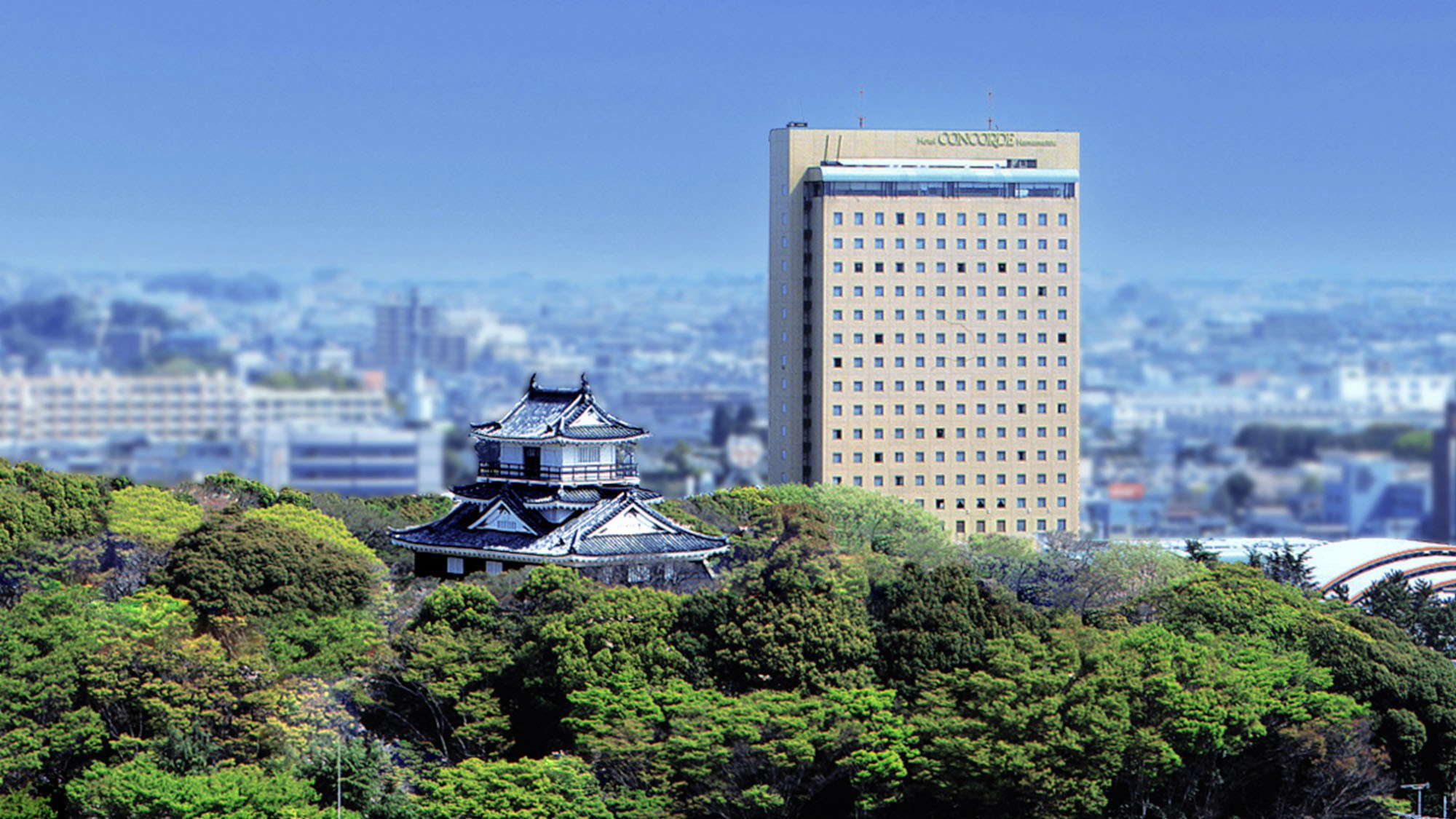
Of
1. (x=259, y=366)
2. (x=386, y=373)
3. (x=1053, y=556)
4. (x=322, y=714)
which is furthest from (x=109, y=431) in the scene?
(x=1053, y=556)

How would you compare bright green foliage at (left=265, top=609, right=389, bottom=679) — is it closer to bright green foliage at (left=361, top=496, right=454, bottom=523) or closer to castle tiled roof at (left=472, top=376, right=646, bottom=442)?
castle tiled roof at (left=472, top=376, right=646, bottom=442)

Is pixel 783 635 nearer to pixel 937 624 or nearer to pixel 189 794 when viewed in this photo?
pixel 937 624

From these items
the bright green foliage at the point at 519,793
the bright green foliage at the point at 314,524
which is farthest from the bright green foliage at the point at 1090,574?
the bright green foliage at the point at 314,524

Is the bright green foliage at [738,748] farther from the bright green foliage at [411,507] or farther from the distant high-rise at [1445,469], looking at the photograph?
the bright green foliage at [411,507]

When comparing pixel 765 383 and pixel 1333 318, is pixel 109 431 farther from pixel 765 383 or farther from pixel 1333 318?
pixel 765 383

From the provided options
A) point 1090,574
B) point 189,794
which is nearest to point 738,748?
point 189,794

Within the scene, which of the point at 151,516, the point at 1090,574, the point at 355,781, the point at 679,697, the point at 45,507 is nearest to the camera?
the point at 355,781

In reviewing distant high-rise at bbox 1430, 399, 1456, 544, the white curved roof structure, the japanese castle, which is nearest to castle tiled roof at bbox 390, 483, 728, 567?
the japanese castle
